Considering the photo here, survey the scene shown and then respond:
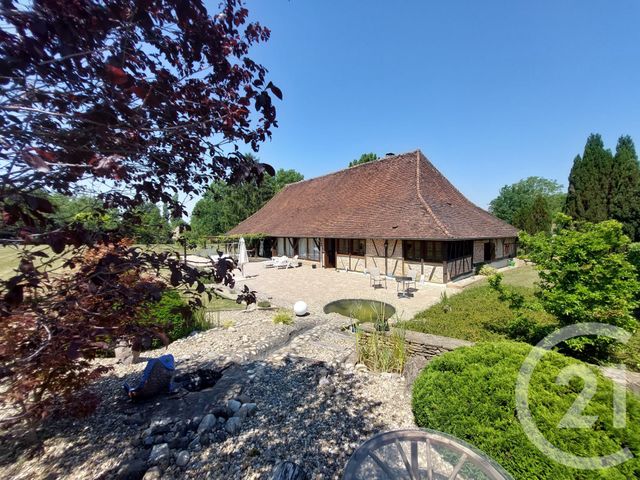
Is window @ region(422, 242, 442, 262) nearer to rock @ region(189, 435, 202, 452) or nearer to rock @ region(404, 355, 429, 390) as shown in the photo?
rock @ region(404, 355, 429, 390)

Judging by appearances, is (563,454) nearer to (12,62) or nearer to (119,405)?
(12,62)

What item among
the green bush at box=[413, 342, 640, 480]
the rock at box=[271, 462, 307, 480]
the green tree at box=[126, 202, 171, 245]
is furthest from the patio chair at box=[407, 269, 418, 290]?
the green tree at box=[126, 202, 171, 245]

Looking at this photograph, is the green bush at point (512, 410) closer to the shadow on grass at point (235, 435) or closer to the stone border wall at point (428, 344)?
the shadow on grass at point (235, 435)

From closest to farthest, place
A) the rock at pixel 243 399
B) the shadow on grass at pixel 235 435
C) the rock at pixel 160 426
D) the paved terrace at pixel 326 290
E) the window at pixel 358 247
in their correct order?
the shadow on grass at pixel 235 435 < the rock at pixel 160 426 < the rock at pixel 243 399 < the paved terrace at pixel 326 290 < the window at pixel 358 247

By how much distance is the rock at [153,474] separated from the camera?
261cm

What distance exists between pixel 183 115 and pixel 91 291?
4.24 feet

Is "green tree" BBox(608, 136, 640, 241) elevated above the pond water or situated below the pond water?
above

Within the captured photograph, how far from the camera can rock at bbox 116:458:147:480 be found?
260cm

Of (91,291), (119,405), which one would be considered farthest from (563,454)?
(119,405)

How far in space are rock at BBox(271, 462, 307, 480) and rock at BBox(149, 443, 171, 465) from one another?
122 cm

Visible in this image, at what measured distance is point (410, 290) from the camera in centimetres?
1159

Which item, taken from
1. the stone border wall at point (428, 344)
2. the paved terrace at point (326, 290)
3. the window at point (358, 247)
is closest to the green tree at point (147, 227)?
the stone border wall at point (428, 344)

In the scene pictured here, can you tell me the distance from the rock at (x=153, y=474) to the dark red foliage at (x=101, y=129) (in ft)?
4.55

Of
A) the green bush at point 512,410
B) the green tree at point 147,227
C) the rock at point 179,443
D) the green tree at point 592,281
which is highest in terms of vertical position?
the green tree at point 147,227
